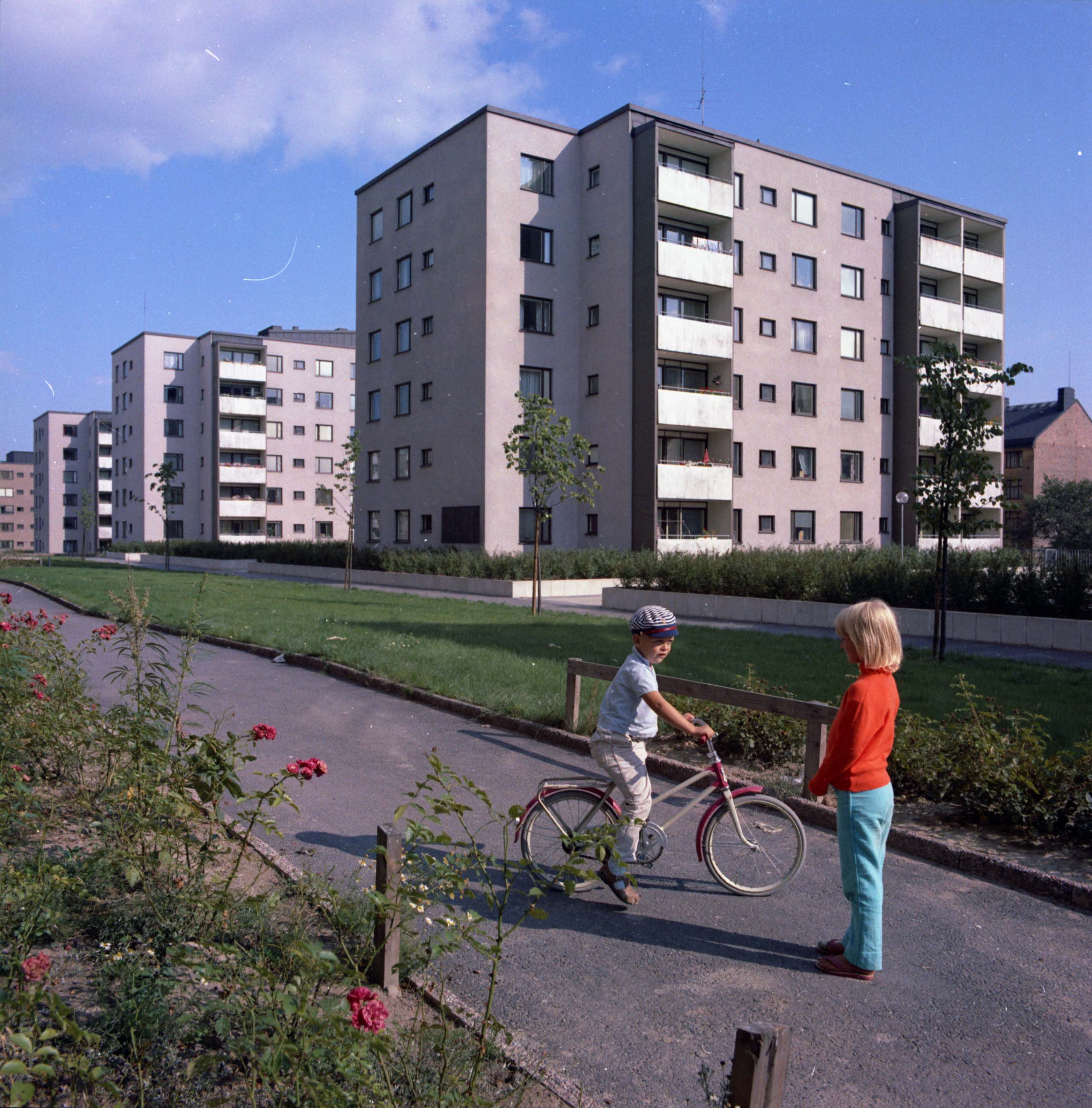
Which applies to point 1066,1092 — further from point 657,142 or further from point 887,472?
point 887,472

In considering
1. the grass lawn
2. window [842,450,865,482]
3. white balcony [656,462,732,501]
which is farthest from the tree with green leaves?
window [842,450,865,482]

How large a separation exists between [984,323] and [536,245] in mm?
24105

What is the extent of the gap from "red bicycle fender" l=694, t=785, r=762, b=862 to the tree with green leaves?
972cm

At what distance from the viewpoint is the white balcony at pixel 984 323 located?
45.7 metres

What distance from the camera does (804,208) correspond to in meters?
40.8

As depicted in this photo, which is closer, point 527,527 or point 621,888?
point 621,888

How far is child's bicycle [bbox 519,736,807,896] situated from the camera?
526 cm

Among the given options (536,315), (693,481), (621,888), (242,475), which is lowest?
(621,888)

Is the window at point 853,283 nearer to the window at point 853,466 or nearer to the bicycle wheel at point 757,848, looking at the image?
the window at point 853,466

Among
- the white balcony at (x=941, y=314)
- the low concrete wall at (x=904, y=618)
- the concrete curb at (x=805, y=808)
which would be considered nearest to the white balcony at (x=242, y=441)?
the white balcony at (x=941, y=314)

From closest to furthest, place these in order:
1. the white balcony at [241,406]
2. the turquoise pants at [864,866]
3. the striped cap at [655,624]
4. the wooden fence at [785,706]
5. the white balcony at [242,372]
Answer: the turquoise pants at [864,866]
the striped cap at [655,624]
the wooden fence at [785,706]
the white balcony at [241,406]
the white balcony at [242,372]

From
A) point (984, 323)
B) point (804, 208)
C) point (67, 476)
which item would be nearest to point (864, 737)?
point (804, 208)

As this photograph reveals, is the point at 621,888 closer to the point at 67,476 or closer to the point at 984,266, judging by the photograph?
the point at 984,266

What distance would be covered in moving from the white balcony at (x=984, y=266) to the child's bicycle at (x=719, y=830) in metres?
46.6
